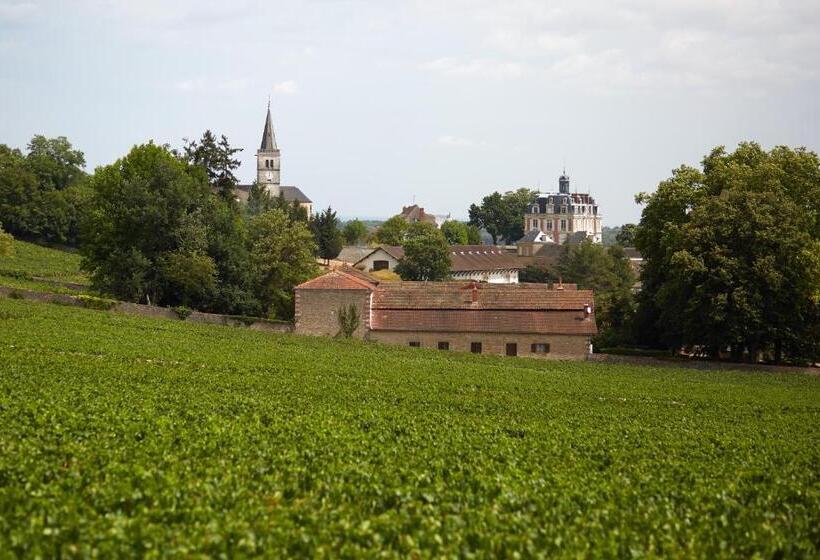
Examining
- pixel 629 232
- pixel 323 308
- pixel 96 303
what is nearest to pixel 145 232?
pixel 96 303

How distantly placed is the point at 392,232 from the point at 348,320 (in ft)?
292

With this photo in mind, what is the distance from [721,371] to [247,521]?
3948 cm

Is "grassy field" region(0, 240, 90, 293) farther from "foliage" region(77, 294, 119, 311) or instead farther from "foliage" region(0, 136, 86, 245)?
"foliage" region(77, 294, 119, 311)

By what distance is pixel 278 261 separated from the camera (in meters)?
70.8

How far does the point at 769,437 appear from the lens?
1068 inches

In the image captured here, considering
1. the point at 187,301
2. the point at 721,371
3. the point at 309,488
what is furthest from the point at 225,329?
the point at 309,488

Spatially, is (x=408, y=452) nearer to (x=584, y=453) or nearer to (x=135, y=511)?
(x=584, y=453)

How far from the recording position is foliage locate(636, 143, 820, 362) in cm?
4997

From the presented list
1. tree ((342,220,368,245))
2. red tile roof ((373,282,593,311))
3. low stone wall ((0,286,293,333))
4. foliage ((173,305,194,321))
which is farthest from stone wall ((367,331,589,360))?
tree ((342,220,368,245))

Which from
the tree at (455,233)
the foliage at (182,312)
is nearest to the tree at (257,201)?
the tree at (455,233)

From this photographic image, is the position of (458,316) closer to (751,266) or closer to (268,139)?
(751,266)

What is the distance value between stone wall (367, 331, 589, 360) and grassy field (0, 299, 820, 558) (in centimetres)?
1648

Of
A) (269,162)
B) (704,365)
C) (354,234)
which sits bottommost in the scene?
(704,365)

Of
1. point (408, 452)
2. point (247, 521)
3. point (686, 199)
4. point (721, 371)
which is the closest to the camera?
point (247, 521)
